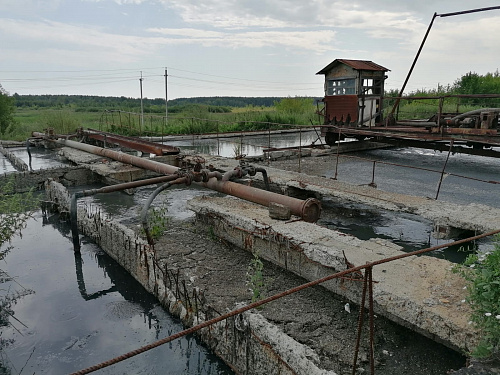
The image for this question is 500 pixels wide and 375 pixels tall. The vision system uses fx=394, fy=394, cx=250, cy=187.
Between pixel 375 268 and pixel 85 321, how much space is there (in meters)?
3.74

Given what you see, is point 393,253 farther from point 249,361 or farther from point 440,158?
point 440,158

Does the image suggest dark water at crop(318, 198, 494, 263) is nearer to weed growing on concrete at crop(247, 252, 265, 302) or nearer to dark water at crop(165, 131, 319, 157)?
weed growing on concrete at crop(247, 252, 265, 302)

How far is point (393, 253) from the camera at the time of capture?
5.18 m

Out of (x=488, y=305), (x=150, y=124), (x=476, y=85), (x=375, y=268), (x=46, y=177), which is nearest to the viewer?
(x=488, y=305)

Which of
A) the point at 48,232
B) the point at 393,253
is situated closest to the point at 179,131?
the point at 48,232

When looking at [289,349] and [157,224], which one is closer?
[289,349]

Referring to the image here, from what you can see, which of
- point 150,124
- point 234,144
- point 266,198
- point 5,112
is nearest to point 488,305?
point 266,198

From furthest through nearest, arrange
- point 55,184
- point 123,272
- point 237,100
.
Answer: point 237,100, point 55,184, point 123,272

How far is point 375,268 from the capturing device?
15.3 ft

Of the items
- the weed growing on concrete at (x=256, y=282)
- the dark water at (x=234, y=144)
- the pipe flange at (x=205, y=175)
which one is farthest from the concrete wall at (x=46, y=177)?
the weed growing on concrete at (x=256, y=282)

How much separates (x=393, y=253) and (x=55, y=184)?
320 inches

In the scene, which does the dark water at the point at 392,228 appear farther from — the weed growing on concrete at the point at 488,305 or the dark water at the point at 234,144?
the dark water at the point at 234,144

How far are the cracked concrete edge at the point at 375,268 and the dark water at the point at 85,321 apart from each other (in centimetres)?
178

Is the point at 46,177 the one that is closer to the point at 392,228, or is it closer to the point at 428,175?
the point at 392,228
